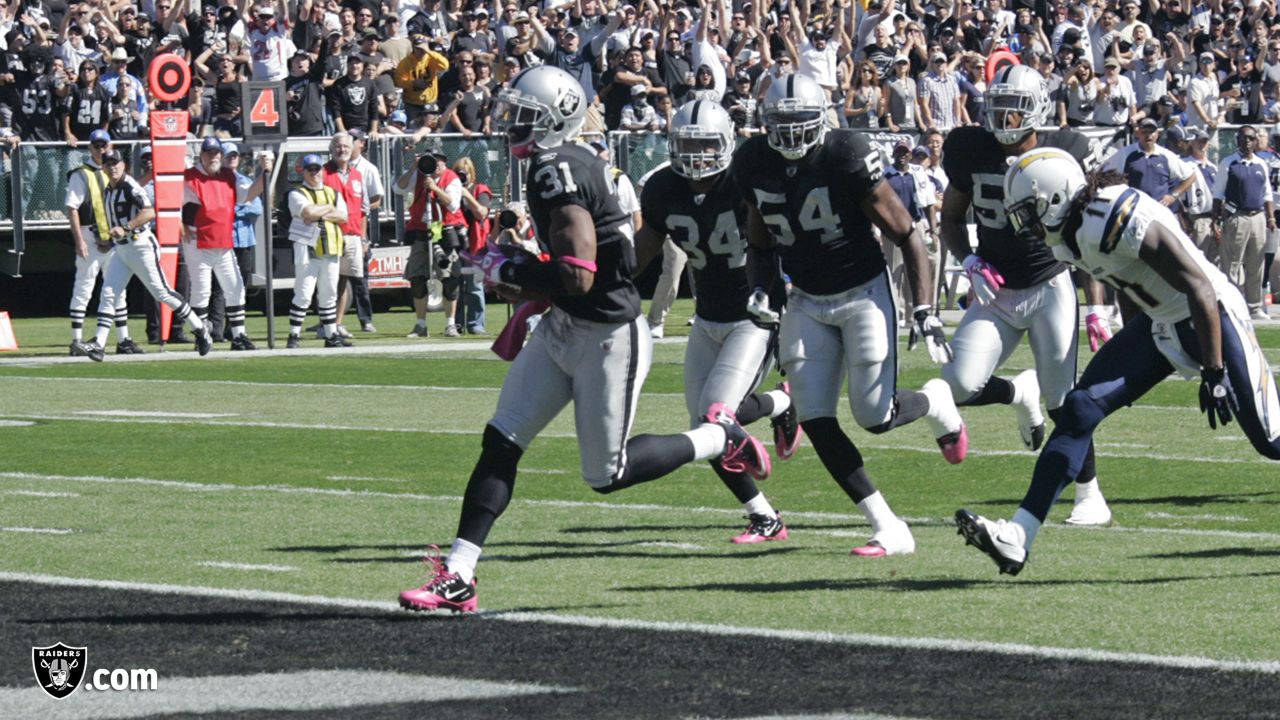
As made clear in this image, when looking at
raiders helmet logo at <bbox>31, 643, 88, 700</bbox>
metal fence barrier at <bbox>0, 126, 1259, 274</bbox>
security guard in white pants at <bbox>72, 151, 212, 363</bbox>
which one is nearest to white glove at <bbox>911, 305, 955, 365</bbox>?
raiders helmet logo at <bbox>31, 643, 88, 700</bbox>

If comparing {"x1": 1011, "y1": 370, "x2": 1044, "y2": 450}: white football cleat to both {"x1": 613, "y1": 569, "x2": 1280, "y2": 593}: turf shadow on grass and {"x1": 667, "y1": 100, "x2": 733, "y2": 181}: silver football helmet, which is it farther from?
{"x1": 613, "y1": 569, "x2": 1280, "y2": 593}: turf shadow on grass

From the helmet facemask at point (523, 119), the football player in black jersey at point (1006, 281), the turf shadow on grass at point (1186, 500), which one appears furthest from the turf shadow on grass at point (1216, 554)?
the helmet facemask at point (523, 119)

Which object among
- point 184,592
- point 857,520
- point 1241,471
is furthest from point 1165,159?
point 184,592

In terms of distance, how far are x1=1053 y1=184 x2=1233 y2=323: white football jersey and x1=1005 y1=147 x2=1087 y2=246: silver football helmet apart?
0.32 feet

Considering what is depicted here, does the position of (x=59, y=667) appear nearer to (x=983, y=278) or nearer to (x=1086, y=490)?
(x=1086, y=490)

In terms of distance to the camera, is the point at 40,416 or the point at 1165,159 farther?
the point at 1165,159

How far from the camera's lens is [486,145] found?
24359mm

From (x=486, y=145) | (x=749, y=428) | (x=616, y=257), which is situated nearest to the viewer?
(x=616, y=257)

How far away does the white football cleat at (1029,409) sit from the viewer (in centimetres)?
1008

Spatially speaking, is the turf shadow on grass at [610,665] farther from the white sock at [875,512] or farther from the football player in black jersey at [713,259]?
the football player in black jersey at [713,259]

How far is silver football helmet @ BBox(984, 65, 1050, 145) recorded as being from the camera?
9.92 m

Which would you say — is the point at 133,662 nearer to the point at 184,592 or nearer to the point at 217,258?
the point at 184,592

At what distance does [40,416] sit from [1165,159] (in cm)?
1053

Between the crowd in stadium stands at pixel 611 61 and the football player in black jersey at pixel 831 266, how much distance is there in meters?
13.1
